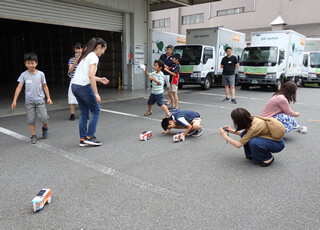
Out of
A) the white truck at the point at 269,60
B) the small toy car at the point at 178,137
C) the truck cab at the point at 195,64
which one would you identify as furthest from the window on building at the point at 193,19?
the small toy car at the point at 178,137

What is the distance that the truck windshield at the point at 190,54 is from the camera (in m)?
13.1

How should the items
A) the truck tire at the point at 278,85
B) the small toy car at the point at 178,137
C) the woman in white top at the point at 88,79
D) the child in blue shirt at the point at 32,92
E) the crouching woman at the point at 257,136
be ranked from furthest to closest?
the truck tire at the point at 278,85
the small toy car at the point at 178,137
the child in blue shirt at the point at 32,92
the woman in white top at the point at 88,79
the crouching woman at the point at 257,136

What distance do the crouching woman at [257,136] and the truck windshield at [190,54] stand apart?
9665mm

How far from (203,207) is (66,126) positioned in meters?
4.33

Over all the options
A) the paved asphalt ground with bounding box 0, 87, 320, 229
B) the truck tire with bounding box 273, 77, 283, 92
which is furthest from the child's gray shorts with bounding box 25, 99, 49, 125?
the truck tire with bounding box 273, 77, 283, 92

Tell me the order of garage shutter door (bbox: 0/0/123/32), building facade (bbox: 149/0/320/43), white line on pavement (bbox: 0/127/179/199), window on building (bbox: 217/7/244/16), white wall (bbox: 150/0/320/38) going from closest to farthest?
white line on pavement (bbox: 0/127/179/199) < garage shutter door (bbox: 0/0/123/32) < white wall (bbox: 150/0/320/38) < building facade (bbox: 149/0/320/43) < window on building (bbox: 217/7/244/16)

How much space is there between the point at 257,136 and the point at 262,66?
10178 mm

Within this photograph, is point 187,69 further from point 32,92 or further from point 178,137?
Result: point 32,92

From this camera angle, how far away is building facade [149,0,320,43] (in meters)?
30.0

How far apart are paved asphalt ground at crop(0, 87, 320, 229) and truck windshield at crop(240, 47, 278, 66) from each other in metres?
8.18

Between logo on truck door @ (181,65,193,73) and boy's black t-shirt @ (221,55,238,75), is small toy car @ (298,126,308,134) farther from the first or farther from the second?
logo on truck door @ (181,65,193,73)

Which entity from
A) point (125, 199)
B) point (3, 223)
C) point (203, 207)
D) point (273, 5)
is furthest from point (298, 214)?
point (273, 5)

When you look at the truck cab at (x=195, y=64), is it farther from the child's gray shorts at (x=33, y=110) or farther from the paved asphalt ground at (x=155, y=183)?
the child's gray shorts at (x=33, y=110)

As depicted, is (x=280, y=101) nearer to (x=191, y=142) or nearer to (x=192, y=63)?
(x=191, y=142)
